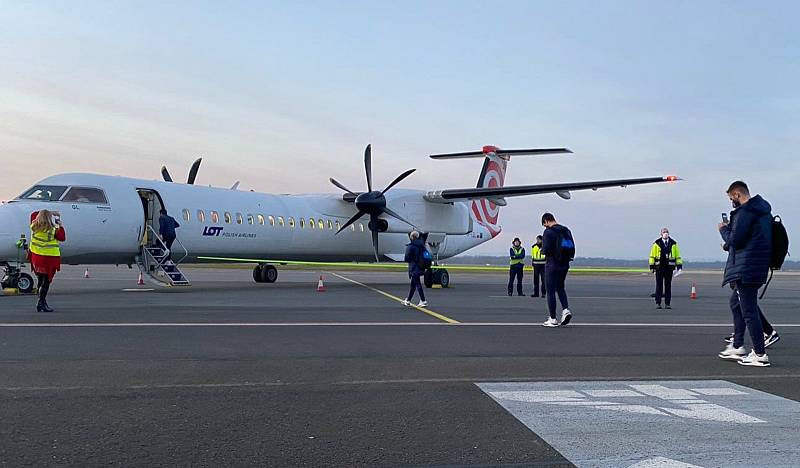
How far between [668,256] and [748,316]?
28.3 ft

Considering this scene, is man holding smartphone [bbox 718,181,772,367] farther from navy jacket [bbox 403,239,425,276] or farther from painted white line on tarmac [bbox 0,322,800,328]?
navy jacket [bbox 403,239,425,276]

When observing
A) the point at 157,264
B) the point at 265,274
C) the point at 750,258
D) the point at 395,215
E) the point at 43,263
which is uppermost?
the point at 395,215

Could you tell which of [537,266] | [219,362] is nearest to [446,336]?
[219,362]

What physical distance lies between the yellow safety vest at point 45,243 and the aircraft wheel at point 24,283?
4.66 m

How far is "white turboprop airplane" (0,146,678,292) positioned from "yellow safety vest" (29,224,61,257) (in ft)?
13.7

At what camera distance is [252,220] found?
22516 mm

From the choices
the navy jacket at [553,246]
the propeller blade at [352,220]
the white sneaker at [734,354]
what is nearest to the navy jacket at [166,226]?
the propeller blade at [352,220]

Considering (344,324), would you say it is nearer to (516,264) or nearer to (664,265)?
(664,265)

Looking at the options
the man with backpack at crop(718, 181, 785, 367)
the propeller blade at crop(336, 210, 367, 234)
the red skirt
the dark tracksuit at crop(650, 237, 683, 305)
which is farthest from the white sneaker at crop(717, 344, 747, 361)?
the propeller blade at crop(336, 210, 367, 234)

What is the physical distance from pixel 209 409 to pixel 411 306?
9685 millimetres

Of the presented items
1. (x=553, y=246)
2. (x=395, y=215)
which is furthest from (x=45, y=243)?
(x=395, y=215)

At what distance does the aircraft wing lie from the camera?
22750mm

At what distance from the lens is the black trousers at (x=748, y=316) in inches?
282

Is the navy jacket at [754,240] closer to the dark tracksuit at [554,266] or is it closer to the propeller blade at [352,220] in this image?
the dark tracksuit at [554,266]
